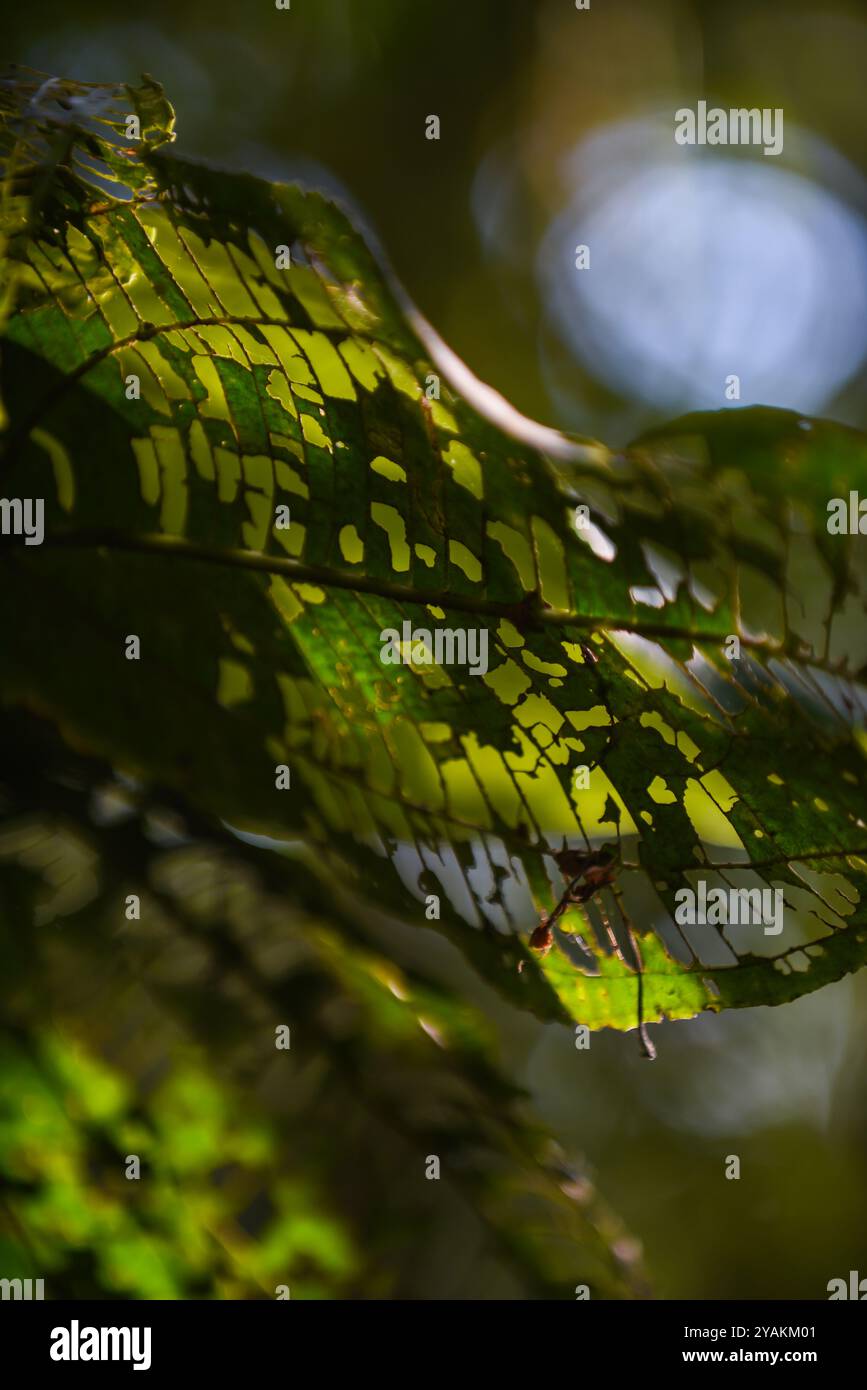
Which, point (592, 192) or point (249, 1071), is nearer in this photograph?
point (249, 1071)

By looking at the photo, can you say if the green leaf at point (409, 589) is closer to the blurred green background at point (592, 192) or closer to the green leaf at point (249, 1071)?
the green leaf at point (249, 1071)

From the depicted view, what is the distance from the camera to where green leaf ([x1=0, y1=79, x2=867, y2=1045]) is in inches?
20.6

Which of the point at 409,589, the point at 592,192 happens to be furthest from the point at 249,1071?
the point at 592,192

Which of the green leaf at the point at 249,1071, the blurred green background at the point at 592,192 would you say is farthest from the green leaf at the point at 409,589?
the blurred green background at the point at 592,192

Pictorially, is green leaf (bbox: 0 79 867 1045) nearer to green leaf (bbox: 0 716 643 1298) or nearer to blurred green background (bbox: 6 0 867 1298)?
green leaf (bbox: 0 716 643 1298)

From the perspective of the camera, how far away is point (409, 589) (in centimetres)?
56

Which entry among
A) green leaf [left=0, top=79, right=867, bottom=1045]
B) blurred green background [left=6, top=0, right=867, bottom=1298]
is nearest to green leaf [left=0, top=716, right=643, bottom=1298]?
green leaf [left=0, top=79, right=867, bottom=1045]

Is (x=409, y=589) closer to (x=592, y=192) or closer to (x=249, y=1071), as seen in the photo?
(x=249, y=1071)

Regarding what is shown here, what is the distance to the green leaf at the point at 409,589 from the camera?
0.52 metres

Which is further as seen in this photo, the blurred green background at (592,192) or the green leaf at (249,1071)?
the blurred green background at (592,192)

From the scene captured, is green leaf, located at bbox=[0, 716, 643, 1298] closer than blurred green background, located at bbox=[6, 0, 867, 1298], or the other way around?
green leaf, located at bbox=[0, 716, 643, 1298]

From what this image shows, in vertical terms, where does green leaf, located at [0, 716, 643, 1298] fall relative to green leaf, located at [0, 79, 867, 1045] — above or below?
below

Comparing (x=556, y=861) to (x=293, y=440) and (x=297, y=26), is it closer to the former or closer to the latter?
(x=293, y=440)

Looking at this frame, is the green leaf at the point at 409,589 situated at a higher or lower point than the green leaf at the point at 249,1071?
higher
